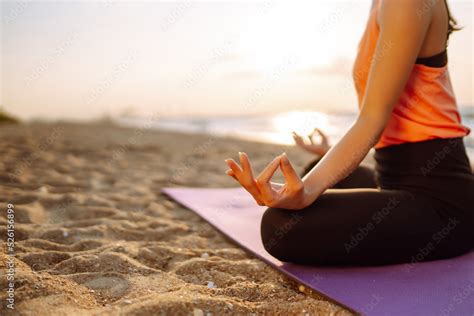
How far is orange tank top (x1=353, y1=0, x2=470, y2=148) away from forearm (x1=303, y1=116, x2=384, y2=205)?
0.81ft

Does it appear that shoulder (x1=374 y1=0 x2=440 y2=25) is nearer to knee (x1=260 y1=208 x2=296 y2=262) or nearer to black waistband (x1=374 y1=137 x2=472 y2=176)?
black waistband (x1=374 y1=137 x2=472 y2=176)

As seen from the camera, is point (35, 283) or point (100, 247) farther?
point (100, 247)

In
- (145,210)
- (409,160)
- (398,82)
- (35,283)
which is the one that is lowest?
(145,210)

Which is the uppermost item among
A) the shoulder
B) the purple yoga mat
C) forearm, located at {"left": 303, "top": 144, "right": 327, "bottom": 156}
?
the shoulder

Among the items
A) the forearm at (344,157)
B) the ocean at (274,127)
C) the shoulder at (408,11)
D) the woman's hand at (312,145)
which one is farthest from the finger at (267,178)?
the ocean at (274,127)

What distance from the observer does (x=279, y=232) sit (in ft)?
5.44

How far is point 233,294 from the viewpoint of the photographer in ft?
5.13

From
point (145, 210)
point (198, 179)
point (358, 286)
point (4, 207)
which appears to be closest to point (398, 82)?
point (358, 286)

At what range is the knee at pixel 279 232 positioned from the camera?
64.4 inches

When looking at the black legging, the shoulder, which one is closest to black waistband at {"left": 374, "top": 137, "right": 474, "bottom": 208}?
the black legging

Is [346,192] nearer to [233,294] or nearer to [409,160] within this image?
[409,160]

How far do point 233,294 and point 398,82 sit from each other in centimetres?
Result: 92

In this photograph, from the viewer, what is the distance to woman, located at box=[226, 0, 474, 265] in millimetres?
1571

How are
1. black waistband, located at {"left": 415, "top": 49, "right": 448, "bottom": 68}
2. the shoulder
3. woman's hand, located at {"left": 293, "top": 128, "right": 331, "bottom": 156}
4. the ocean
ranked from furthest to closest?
1. the ocean
2. woman's hand, located at {"left": 293, "top": 128, "right": 331, "bottom": 156}
3. black waistband, located at {"left": 415, "top": 49, "right": 448, "bottom": 68}
4. the shoulder
